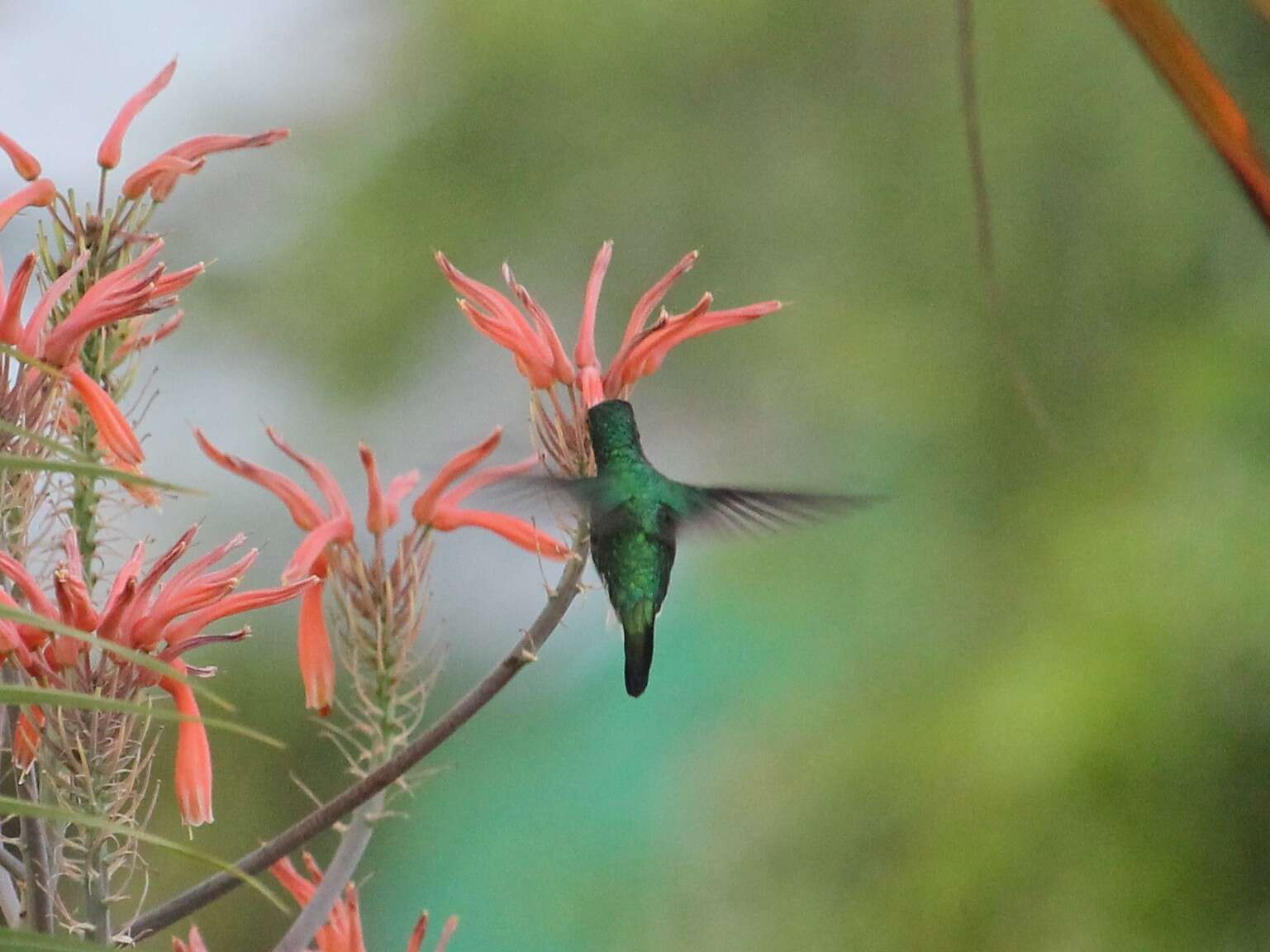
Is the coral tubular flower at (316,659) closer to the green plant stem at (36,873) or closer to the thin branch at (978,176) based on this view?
the green plant stem at (36,873)

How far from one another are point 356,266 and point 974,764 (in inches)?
62.5

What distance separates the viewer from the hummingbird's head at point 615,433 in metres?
0.63

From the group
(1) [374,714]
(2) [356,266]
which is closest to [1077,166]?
(2) [356,266]

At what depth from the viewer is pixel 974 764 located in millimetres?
2145

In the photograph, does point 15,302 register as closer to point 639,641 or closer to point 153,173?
point 153,173

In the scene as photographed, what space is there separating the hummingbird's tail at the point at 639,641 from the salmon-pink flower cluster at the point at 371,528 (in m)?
0.17

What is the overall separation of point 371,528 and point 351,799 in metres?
0.16

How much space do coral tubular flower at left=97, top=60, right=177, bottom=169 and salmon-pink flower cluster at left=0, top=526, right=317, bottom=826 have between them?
152mm

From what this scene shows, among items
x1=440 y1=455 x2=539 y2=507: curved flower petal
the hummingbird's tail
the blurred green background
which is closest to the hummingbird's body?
the hummingbird's tail

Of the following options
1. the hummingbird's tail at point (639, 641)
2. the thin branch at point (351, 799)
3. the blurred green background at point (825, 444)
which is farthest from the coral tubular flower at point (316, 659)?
the blurred green background at point (825, 444)

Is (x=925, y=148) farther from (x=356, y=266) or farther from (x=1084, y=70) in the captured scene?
(x=356, y=266)

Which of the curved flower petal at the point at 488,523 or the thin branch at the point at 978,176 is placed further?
the curved flower petal at the point at 488,523

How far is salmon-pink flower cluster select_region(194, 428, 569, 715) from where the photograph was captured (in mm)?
521

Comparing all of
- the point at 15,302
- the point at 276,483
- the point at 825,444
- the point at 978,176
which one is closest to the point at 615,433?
the point at 276,483
